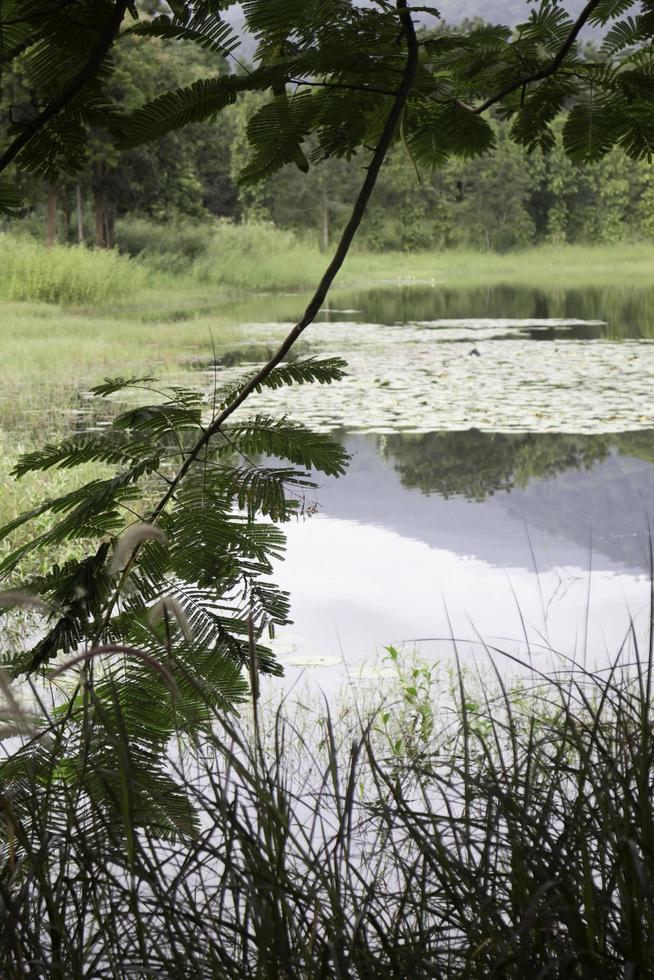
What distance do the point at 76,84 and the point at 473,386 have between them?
30.0 ft

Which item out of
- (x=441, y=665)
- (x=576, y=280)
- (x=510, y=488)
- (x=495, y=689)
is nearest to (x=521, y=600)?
(x=441, y=665)

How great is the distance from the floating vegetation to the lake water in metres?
0.03

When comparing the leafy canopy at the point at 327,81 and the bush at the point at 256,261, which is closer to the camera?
the leafy canopy at the point at 327,81

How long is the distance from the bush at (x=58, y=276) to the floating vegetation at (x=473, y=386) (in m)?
3.39

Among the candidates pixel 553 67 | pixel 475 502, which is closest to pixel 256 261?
pixel 475 502

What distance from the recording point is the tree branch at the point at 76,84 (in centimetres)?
130

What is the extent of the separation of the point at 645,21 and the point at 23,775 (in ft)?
4.99

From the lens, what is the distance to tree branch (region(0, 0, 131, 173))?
4.25ft

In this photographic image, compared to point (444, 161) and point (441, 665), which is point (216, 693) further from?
point (441, 665)

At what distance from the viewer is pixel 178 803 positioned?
4.33ft

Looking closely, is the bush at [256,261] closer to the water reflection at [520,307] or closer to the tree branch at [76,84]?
the water reflection at [520,307]

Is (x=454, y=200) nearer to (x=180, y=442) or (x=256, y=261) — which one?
(x=256, y=261)

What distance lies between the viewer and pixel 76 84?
130 centimetres

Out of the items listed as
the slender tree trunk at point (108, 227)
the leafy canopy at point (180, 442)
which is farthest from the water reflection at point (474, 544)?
the slender tree trunk at point (108, 227)
